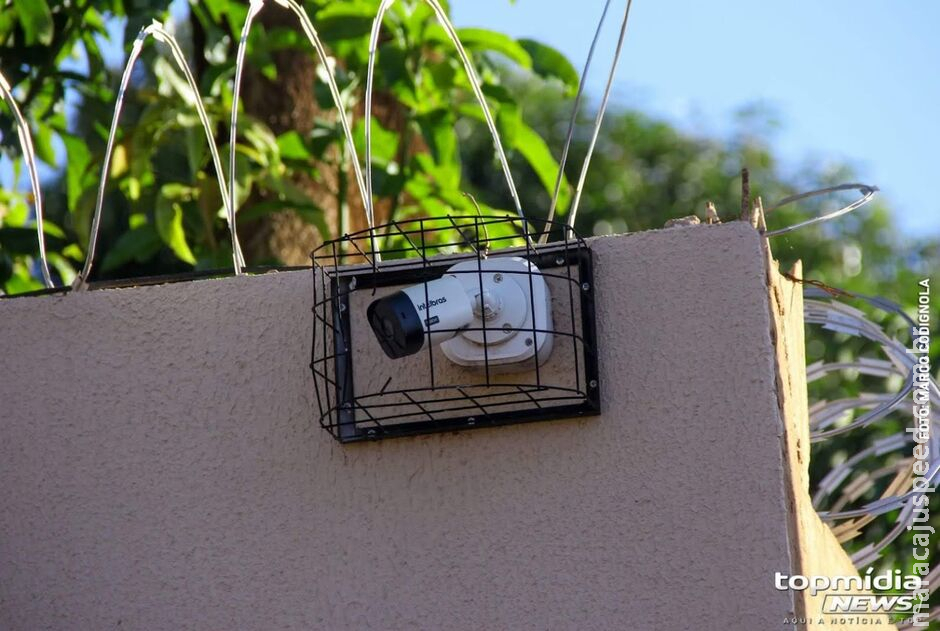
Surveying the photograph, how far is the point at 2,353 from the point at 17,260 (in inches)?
71.5

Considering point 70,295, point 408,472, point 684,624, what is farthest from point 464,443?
point 70,295

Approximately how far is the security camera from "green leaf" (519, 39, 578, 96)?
175 cm

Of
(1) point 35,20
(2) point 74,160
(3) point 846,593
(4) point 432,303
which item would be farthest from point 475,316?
(2) point 74,160

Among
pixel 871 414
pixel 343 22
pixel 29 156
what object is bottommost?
pixel 871 414

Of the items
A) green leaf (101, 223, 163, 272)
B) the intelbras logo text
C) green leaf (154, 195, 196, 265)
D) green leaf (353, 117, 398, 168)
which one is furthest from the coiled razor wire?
green leaf (101, 223, 163, 272)

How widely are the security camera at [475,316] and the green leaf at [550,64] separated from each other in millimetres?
1754

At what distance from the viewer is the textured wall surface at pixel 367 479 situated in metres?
1.79

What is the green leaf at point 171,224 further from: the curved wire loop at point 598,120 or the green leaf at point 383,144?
the curved wire loop at point 598,120

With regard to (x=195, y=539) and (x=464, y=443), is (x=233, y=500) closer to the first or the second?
(x=195, y=539)

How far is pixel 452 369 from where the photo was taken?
1.93 metres

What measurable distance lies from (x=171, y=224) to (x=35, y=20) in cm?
71

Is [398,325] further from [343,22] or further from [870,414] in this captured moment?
[343,22]

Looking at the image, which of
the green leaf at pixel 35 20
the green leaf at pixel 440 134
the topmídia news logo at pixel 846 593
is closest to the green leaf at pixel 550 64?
the green leaf at pixel 440 134

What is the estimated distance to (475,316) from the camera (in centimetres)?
183
